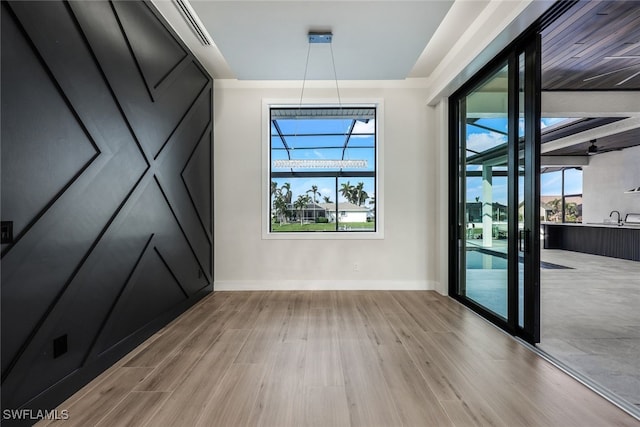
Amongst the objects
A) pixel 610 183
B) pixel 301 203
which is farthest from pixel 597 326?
pixel 610 183

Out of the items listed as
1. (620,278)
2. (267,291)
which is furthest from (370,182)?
(620,278)

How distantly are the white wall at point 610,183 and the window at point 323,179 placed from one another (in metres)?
9.26

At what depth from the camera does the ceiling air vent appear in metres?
2.78

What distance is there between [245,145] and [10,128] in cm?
318

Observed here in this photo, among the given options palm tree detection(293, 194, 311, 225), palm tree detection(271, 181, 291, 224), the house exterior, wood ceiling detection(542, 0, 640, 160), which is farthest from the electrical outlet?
wood ceiling detection(542, 0, 640, 160)

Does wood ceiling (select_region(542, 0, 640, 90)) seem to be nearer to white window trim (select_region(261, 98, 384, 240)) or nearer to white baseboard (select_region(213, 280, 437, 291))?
white window trim (select_region(261, 98, 384, 240))

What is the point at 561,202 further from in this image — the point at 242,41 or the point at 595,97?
the point at 242,41

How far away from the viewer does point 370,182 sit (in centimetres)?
487

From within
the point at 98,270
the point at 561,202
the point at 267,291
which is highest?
the point at 561,202

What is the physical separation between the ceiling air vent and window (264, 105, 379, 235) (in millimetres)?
1427

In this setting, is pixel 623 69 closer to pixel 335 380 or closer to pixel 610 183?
pixel 335 380

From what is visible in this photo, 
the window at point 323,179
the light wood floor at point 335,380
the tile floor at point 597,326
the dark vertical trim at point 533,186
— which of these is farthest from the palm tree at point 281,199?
the tile floor at point 597,326

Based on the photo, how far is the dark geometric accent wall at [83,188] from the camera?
158 cm

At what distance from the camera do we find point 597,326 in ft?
9.93
